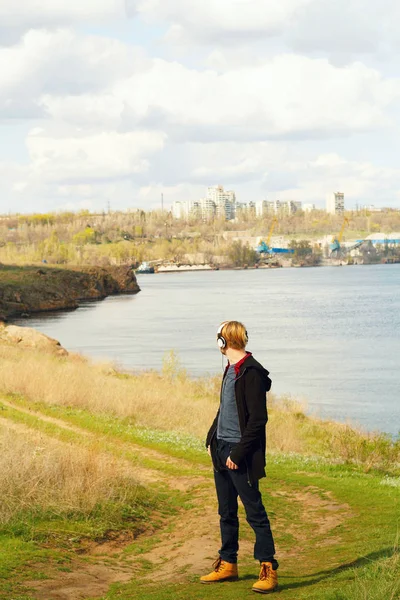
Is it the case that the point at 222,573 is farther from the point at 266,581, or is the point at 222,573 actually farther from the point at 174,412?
the point at 174,412

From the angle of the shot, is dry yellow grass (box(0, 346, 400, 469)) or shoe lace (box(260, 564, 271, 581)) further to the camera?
dry yellow grass (box(0, 346, 400, 469))

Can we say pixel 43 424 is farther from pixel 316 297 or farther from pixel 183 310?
pixel 316 297

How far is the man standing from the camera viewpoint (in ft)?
22.0

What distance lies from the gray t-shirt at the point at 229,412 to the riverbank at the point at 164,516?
126 cm

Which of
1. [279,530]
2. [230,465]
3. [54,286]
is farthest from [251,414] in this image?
[54,286]

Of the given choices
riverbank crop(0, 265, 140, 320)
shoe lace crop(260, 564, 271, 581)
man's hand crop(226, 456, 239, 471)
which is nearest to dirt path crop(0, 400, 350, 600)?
shoe lace crop(260, 564, 271, 581)

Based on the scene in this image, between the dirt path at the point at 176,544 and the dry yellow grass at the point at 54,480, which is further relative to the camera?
the dry yellow grass at the point at 54,480

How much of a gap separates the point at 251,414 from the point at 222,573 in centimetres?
151

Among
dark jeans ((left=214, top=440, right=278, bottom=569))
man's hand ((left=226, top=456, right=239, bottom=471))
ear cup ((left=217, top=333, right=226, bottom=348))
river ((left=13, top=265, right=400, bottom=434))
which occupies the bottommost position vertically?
river ((left=13, top=265, right=400, bottom=434))

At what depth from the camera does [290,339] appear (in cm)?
5047

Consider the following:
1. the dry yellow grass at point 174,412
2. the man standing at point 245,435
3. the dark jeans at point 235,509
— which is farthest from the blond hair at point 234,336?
the dry yellow grass at point 174,412

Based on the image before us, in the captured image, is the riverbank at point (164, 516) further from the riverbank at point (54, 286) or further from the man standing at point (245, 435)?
the riverbank at point (54, 286)

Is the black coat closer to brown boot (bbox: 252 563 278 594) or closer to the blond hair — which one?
the blond hair

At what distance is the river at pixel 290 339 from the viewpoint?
31.5 metres
